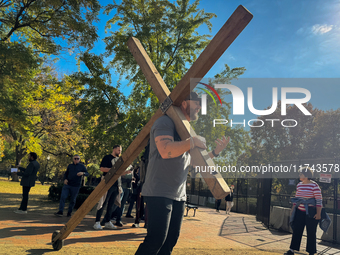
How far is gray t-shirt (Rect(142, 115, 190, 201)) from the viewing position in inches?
84.4

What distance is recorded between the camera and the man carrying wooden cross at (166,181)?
2.02 meters

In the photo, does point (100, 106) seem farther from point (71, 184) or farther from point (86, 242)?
point (86, 242)

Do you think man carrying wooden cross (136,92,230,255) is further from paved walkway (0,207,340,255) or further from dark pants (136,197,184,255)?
paved walkway (0,207,340,255)

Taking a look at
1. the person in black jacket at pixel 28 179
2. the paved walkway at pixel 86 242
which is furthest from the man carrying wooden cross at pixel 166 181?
the person in black jacket at pixel 28 179

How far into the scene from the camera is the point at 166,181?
219cm

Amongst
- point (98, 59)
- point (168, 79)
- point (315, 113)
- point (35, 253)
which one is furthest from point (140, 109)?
point (315, 113)

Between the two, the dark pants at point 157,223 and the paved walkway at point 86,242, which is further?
the paved walkway at point 86,242

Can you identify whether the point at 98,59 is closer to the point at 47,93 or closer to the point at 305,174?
the point at 47,93

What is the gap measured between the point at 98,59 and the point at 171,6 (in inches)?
163

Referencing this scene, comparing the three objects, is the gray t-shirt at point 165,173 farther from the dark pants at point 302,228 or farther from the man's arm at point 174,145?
the dark pants at point 302,228

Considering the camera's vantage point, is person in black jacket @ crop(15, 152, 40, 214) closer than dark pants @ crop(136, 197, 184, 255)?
No

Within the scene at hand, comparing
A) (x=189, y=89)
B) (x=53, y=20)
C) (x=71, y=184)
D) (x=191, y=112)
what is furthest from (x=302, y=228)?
(x=53, y=20)

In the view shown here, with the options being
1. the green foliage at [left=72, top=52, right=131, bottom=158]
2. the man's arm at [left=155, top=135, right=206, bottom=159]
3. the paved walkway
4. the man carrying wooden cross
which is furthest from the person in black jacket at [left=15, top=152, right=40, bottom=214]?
the man's arm at [left=155, top=135, right=206, bottom=159]

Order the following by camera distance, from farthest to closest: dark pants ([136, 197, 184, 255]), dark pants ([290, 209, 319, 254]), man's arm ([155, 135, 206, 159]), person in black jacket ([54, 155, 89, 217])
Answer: person in black jacket ([54, 155, 89, 217]) → dark pants ([290, 209, 319, 254]) → dark pants ([136, 197, 184, 255]) → man's arm ([155, 135, 206, 159])
